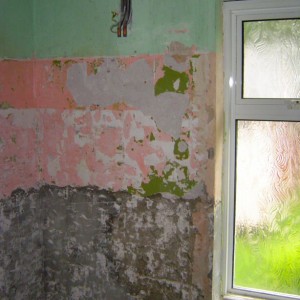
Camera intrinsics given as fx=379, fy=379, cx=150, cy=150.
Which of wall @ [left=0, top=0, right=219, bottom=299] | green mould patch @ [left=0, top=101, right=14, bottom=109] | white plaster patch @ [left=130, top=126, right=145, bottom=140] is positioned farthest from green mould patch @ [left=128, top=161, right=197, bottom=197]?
green mould patch @ [left=0, top=101, right=14, bottom=109]

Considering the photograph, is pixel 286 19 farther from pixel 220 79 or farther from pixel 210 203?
pixel 210 203

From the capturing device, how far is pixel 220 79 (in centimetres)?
226

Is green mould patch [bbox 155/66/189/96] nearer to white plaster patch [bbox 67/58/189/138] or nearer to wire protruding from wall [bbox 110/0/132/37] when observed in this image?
white plaster patch [bbox 67/58/189/138]

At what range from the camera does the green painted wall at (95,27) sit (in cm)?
219

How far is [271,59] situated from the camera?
7.45 ft

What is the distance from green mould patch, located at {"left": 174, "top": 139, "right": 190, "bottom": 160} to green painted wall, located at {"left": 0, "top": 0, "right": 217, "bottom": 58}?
556mm

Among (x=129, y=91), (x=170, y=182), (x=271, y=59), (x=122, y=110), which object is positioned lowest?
(x=170, y=182)

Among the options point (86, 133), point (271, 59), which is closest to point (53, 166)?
point (86, 133)

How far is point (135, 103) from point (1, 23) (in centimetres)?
95

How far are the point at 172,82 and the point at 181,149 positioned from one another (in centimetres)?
40

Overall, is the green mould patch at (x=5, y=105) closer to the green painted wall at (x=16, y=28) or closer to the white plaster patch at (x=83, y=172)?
the green painted wall at (x=16, y=28)

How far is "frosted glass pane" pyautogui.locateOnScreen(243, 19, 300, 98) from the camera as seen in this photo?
87.1 inches

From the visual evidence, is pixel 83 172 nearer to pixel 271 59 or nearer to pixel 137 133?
pixel 137 133

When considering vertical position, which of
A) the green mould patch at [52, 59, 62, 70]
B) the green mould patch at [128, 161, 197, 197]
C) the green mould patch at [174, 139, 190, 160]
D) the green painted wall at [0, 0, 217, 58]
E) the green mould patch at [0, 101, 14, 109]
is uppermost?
the green painted wall at [0, 0, 217, 58]
